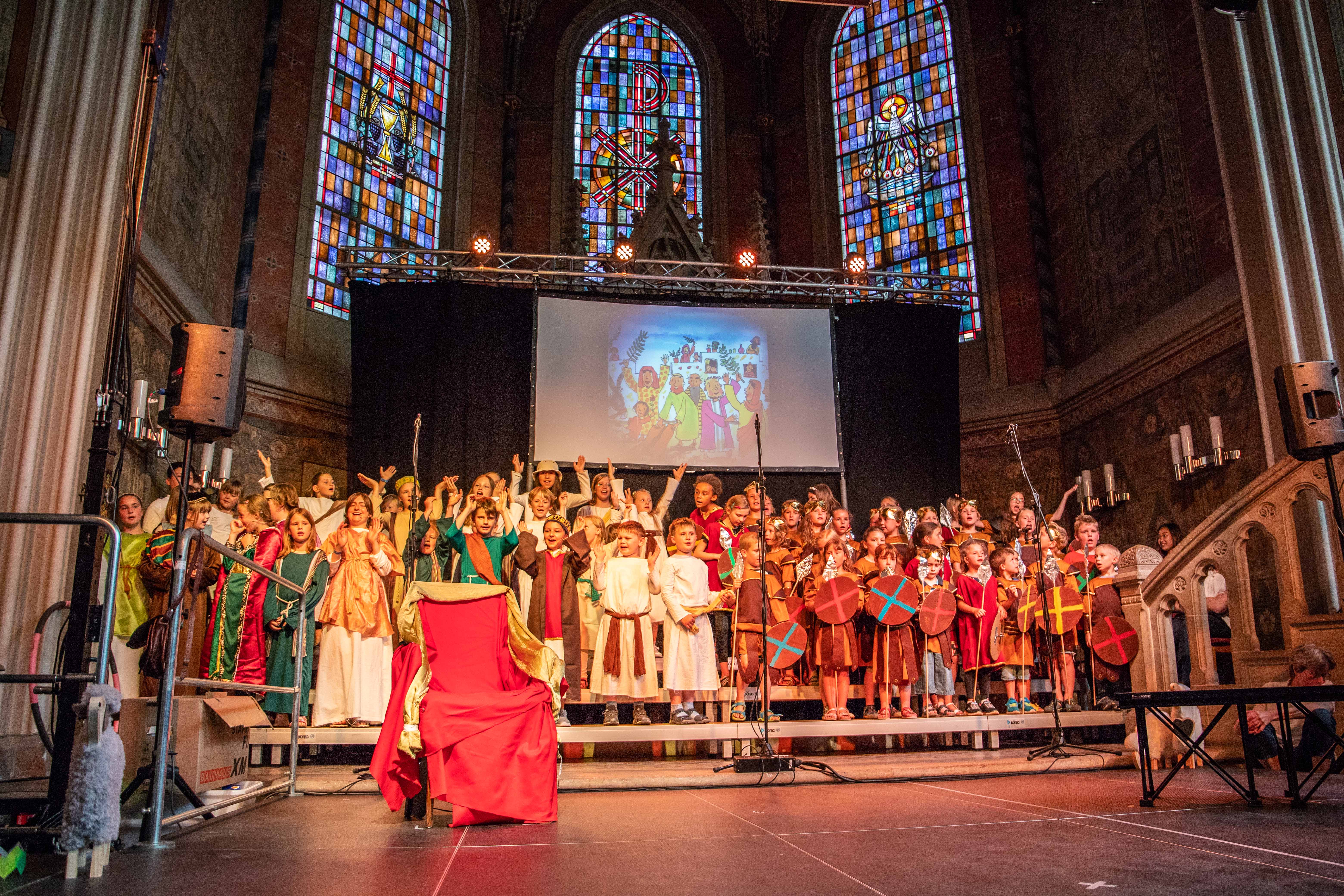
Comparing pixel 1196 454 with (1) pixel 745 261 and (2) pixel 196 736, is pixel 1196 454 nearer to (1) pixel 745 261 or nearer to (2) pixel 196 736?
(1) pixel 745 261

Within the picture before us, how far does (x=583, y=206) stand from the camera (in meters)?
15.9

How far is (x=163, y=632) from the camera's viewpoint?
4238 millimetres

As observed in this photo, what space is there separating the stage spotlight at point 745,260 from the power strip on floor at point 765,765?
28.0 ft

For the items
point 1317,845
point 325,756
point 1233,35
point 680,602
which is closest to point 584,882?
point 1317,845

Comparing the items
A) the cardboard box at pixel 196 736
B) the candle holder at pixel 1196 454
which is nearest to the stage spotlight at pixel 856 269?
the candle holder at pixel 1196 454

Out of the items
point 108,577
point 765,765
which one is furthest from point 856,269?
point 108,577

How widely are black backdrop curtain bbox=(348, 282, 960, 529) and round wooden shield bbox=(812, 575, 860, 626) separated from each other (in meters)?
5.45

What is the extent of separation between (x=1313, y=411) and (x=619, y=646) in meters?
4.87

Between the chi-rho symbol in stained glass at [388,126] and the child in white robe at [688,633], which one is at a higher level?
the chi-rho symbol in stained glass at [388,126]

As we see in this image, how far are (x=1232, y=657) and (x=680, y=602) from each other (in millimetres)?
4143

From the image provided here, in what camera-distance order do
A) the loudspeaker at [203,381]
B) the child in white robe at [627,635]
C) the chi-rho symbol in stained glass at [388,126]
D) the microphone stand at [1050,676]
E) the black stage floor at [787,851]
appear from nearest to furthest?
the black stage floor at [787,851] < the loudspeaker at [203,381] < the microphone stand at [1050,676] < the child in white robe at [627,635] < the chi-rho symbol in stained glass at [388,126]

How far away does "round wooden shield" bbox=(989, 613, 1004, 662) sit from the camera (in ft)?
25.4

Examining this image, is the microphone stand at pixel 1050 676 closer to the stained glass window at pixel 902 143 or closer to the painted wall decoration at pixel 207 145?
the stained glass window at pixel 902 143

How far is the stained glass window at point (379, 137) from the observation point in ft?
46.0
